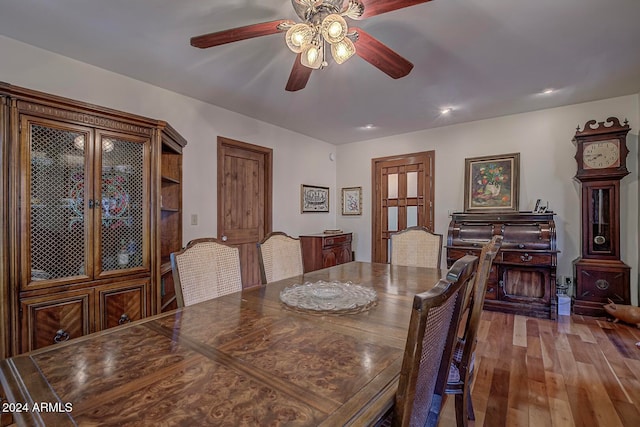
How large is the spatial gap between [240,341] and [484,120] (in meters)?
4.41

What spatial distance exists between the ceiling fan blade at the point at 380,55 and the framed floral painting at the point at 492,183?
282 centimetres

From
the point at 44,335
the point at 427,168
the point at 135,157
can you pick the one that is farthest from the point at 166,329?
the point at 427,168

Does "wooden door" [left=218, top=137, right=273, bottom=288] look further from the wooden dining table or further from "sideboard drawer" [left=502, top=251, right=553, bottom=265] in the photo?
"sideboard drawer" [left=502, top=251, right=553, bottom=265]

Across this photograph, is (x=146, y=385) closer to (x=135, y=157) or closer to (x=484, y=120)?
(x=135, y=157)

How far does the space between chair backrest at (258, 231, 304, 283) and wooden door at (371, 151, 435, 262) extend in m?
2.46

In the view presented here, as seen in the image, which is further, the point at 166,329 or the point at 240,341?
the point at 166,329

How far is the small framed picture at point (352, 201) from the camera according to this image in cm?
542

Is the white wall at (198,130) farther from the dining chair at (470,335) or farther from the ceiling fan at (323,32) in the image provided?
the dining chair at (470,335)

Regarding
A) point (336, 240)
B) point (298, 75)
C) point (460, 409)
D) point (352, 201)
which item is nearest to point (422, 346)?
point (460, 409)

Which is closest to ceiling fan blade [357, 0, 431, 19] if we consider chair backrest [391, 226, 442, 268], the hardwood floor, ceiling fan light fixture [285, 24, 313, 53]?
ceiling fan light fixture [285, 24, 313, 53]

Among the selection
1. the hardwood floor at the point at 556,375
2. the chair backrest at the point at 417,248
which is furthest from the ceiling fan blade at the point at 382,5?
the hardwood floor at the point at 556,375

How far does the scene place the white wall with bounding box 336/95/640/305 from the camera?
343cm

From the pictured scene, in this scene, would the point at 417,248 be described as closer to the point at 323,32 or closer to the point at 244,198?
the point at 323,32

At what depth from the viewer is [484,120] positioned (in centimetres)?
420
